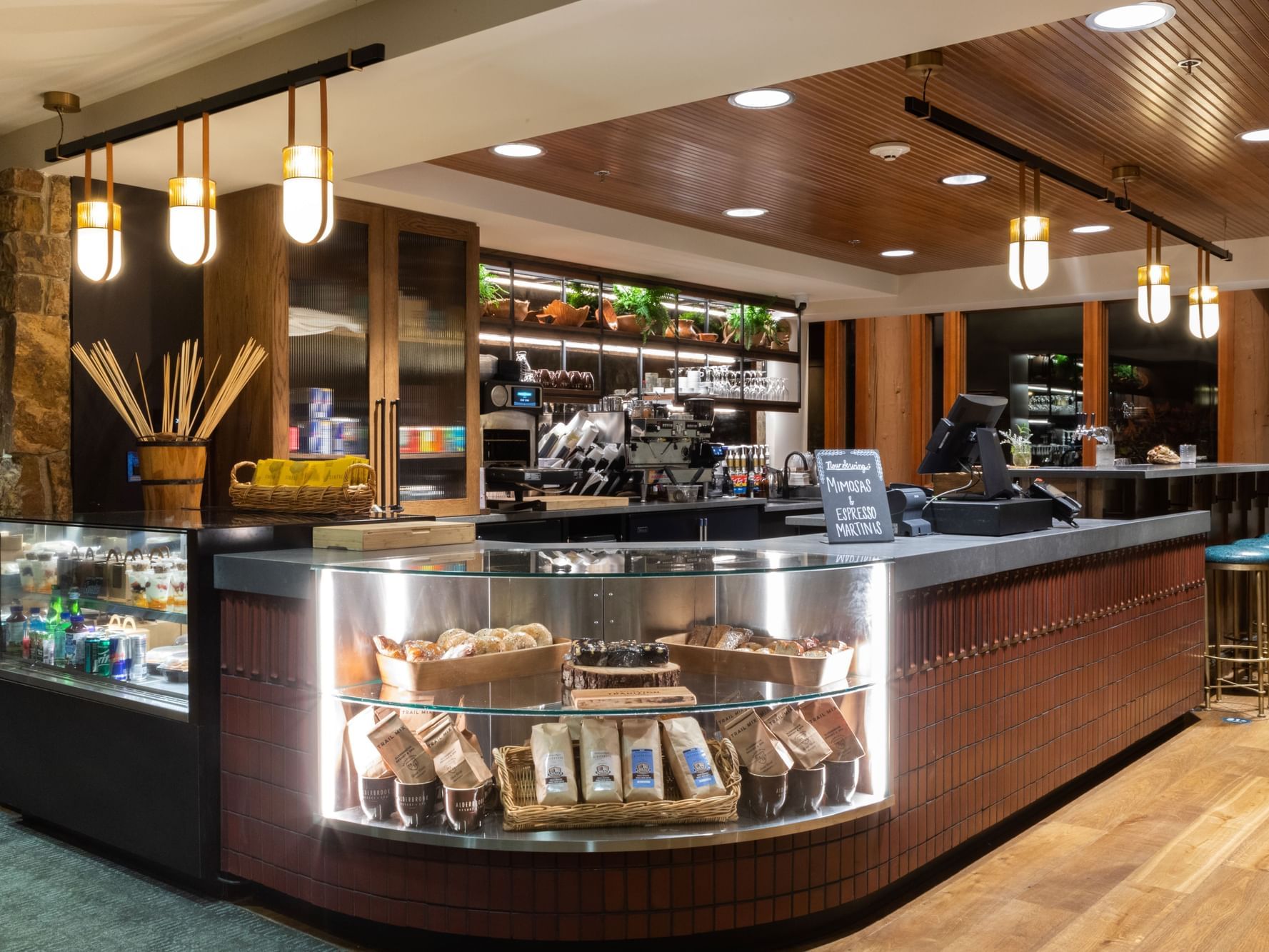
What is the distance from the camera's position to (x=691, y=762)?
112 inches

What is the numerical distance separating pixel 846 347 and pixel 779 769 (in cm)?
923

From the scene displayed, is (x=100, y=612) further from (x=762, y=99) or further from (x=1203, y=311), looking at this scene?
(x=1203, y=311)

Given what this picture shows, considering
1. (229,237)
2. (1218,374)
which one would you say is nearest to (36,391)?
(229,237)

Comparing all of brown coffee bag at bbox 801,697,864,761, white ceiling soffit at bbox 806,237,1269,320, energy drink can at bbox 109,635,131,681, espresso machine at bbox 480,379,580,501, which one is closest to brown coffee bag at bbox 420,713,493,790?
brown coffee bag at bbox 801,697,864,761

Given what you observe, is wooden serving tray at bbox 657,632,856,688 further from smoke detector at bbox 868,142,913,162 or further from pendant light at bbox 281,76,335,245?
smoke detector at bbox 868,142,913,162

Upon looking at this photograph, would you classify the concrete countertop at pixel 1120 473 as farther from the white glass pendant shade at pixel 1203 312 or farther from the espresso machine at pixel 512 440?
the espresso machine at pixel 512 440

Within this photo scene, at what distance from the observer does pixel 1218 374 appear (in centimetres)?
971

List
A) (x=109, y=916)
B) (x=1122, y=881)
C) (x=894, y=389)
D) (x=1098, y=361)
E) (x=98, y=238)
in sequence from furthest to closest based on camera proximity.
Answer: (x=894, y=389) → (x=1098, y=361) → (x=98, y=238) → (x=1122, y=881) → (x=109, y=916)

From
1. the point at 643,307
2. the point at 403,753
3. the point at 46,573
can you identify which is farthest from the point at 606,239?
the point at 403,753

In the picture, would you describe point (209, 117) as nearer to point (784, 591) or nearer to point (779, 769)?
point (784, 591)

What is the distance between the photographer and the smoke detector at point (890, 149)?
5523 millimetres

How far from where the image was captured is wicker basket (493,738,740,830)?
274cm

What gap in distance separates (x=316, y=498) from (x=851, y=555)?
72.2 inches

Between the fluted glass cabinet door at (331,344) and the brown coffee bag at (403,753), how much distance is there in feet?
9.60
